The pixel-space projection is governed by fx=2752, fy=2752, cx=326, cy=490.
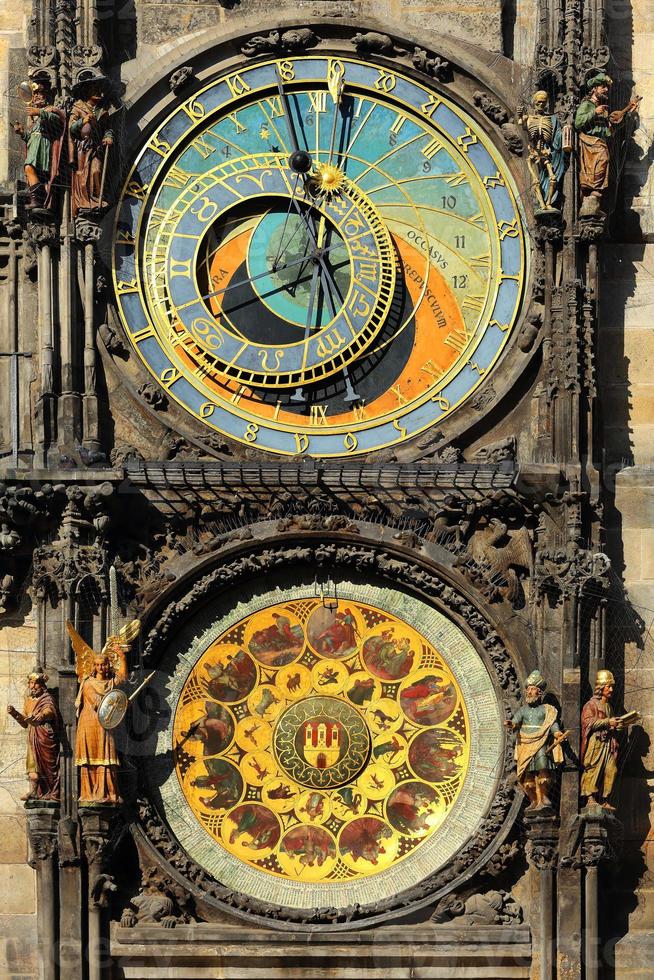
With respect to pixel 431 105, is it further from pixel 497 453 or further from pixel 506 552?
pixel 506 552

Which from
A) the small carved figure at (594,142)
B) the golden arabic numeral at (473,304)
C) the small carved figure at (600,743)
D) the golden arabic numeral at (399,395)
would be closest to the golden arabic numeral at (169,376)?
the golden arabic numeral at (399,395)

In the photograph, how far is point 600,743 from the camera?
Answer: 18.3 meters

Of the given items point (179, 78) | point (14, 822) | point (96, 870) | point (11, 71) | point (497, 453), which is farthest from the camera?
point (11, 71)

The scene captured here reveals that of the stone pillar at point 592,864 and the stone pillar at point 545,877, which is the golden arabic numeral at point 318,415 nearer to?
the stone pillar at point 545,877

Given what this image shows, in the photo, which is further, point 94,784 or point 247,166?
point 247,166

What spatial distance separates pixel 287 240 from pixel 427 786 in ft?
12.9

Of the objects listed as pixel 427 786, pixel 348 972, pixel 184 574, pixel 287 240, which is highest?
pixel 287 240

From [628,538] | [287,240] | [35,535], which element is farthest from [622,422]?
[35,535]

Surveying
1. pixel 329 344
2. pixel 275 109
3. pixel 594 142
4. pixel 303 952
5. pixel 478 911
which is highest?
pixel 275 109

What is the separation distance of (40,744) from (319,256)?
393cm

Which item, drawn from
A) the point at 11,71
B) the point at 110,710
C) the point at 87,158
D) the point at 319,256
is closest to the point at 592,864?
the point at 110,710

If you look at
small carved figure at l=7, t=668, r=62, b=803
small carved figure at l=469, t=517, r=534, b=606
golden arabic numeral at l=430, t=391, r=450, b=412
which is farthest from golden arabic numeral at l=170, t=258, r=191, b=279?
small carved figure at l=7, t=668, r=62, b=803

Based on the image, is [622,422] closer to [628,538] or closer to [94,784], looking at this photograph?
[628,538]

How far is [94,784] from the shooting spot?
714 inches
